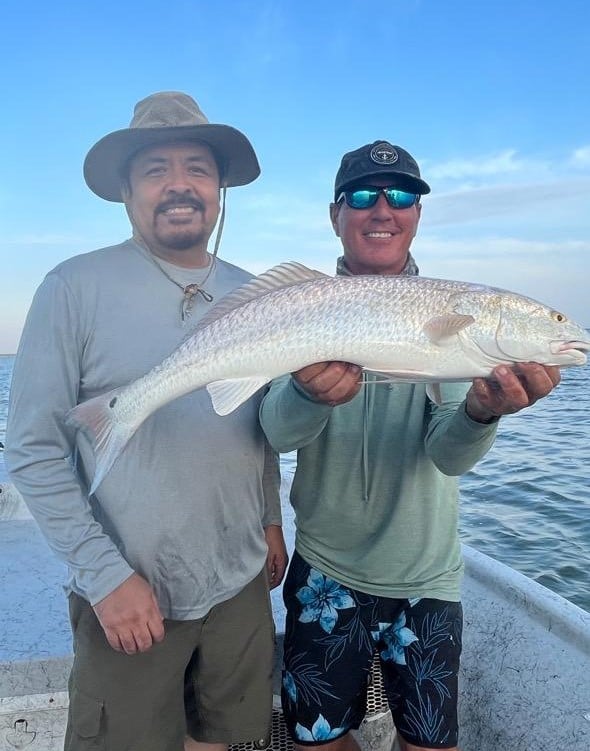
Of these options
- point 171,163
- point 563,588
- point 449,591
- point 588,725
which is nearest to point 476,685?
point 588,725

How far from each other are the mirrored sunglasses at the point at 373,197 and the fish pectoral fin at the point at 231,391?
1.11 meters

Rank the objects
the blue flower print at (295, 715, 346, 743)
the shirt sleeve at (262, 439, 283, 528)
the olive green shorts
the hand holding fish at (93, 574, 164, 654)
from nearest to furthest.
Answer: the hand holding fish at (93, 574, 164, 654) → the olive green shorts → the blue flower print at (295, 715, 346, 743) → the shirt sleeve at (262, 439, 283, 528)

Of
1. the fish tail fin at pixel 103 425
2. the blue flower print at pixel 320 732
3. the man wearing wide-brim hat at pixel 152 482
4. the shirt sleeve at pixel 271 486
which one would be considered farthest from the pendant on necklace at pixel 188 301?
the blue flower print at pixel 320 732

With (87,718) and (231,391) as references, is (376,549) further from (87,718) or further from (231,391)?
(87,718)

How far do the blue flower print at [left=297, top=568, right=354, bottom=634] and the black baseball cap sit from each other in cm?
199

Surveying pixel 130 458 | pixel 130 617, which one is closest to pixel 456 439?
pixel 130 458

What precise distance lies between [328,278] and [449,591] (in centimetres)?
158

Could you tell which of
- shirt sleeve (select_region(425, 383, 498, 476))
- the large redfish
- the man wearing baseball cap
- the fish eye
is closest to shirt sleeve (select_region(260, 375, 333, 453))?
the man wearing baseball cap

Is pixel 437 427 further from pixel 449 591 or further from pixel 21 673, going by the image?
pixel 21 673

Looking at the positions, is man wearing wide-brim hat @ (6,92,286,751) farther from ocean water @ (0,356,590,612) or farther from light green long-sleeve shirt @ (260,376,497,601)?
ocean water @ (0,356,590,612)

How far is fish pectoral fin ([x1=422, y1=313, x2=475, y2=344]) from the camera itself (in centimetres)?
259

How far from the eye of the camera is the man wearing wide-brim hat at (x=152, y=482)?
253 centimetres

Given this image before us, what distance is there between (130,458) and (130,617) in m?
0.66

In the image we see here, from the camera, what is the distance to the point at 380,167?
311cm
